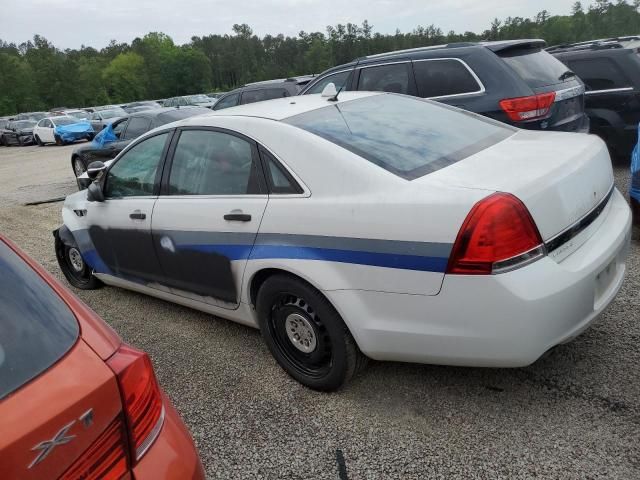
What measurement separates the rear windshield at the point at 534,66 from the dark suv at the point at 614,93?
128 centimetres

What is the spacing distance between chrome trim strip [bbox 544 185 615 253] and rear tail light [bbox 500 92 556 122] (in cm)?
281

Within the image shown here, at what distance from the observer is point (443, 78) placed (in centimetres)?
600

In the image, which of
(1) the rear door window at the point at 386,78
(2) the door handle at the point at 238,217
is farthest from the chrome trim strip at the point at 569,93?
(2) the door handle at the point at 238,217

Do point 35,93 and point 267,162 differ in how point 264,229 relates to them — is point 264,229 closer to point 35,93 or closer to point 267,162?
point 267,162

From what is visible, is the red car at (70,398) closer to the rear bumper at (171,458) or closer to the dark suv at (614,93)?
the rear bumper at (171,458)

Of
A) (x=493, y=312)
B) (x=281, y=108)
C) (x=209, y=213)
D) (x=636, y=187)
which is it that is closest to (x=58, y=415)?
(x=493, y=312)

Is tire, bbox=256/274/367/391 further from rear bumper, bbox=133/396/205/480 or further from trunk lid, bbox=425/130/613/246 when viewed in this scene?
rear bumper, bbox=133/396/205/480

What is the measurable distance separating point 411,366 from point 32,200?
9443mm

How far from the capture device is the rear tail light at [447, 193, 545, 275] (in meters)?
2.20

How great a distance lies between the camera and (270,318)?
308 centimetres

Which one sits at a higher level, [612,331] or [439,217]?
[439,217]

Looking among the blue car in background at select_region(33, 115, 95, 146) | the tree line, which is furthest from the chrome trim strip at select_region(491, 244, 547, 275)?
the tree line

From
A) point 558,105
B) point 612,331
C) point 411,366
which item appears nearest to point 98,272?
point 411,366

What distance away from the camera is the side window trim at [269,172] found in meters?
2.81
